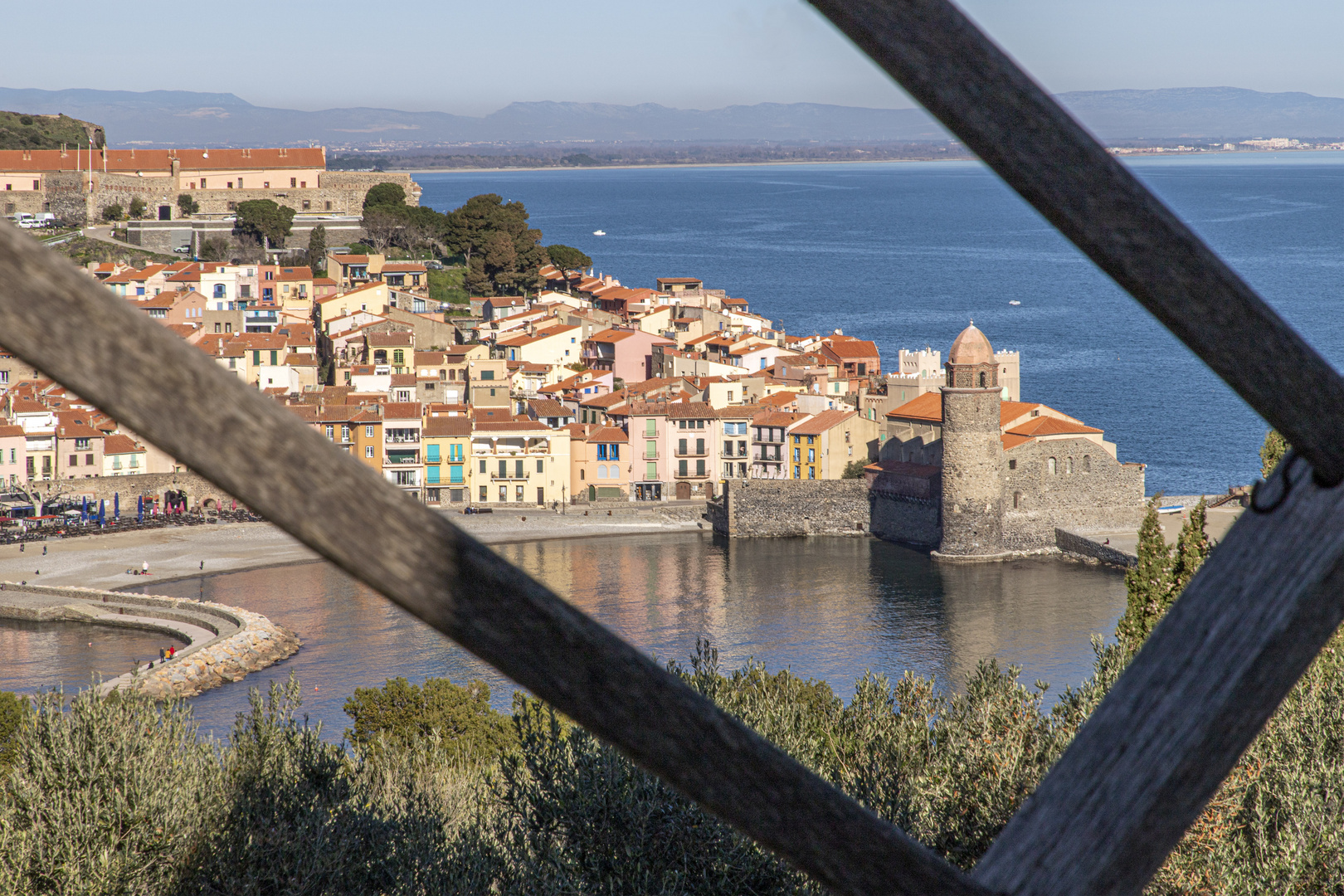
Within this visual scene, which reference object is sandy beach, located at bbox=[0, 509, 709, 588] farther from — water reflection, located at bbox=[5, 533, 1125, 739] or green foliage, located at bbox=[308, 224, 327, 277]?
green foliage, located at bbox=[308, 224, 327, 277]

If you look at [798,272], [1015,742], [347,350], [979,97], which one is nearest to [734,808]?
[979,97]

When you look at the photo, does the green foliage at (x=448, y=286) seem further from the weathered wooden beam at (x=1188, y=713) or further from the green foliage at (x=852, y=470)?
the weathered wooden beam at (x=1188, y=713)

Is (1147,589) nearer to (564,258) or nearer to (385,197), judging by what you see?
(564,258)

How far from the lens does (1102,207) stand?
70cm

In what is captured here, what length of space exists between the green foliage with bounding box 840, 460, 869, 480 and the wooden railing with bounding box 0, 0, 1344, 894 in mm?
Result: 36064

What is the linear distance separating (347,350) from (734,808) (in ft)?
138

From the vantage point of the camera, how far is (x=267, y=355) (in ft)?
124

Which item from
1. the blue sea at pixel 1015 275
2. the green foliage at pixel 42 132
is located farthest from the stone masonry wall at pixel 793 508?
the green foliage at pixel 42 132

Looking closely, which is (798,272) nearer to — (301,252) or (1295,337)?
(301,252)

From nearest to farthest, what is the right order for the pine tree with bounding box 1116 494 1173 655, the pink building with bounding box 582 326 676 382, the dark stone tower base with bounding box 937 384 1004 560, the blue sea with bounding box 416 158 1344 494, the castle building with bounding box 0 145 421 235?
the pine tree with bounding box 1116 494 1173 655 < the dark stone tower base with bounding box 937 384 1004 560 < the pink building with bounding box 582 326 676 382 < the blue sea with bounding box 416 158 1344 494 < the castle building with bounding box 0 145 421 235

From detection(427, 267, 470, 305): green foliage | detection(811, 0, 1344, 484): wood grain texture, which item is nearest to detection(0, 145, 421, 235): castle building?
detection(427, 267, 470, 305): green foliage

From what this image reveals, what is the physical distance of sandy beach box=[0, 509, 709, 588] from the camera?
1179 inches

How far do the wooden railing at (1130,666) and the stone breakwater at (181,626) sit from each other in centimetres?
2118

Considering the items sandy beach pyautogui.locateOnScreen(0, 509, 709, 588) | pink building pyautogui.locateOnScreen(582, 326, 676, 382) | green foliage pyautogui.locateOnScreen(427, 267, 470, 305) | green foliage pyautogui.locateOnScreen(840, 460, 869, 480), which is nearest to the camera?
sandy beach pyautogui.locateOnScreen(0, 509, 709, 588)
